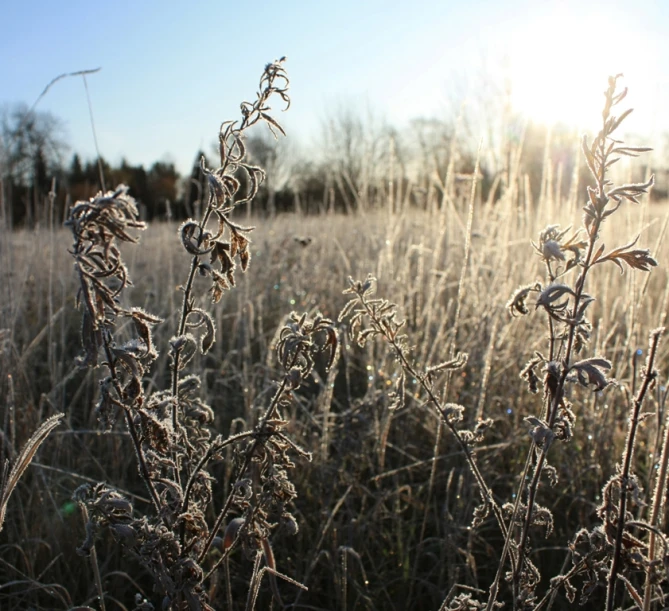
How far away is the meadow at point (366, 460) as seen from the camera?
953 mm

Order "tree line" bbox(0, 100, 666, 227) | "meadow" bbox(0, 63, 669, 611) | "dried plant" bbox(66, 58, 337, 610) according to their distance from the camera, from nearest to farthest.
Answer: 1. "dried plant" bbox(66, 58, 337, 610)
2. "meadow" bbox(0, 63, 669, 611)
3. "tree line" bbox(0, 100, 666, 227)

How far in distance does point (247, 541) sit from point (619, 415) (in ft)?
5.91

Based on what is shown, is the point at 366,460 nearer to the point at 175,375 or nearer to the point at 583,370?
the point at 175,375

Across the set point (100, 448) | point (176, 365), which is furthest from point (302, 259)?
point (176, 365)

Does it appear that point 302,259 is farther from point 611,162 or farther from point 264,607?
point 611,162

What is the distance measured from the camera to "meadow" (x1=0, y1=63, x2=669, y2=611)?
3.13 ft

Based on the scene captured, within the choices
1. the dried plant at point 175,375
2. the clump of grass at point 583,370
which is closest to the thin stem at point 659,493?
the clump of grass at point 583,370

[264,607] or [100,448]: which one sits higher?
[100,448]

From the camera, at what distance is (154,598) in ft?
5.72

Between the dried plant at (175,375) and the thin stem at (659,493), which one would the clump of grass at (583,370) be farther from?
the dried plant at (175,375)

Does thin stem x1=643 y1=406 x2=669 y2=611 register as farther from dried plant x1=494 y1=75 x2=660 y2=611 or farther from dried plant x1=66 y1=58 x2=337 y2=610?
dried plant x1=66 y1=58 x2=337 y2=610

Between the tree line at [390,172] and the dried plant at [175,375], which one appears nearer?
the dried plant at [175,375]

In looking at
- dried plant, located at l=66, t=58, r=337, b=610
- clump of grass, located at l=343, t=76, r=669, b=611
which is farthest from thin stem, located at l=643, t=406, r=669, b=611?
dried plant, located at l=66, t=58, r=337, b=610

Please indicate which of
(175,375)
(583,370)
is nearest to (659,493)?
(583,370)
